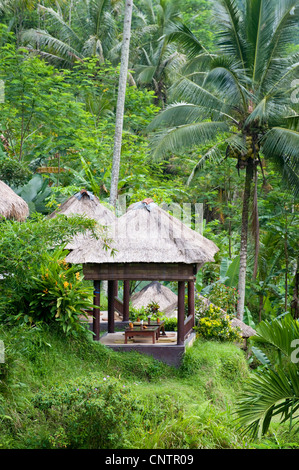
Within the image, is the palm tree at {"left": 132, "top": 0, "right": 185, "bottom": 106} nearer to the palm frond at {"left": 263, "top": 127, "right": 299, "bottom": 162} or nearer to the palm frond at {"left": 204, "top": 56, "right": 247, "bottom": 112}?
the palm frond at {"left": 204, "top": 56, "right": 247, "bottom": 112}

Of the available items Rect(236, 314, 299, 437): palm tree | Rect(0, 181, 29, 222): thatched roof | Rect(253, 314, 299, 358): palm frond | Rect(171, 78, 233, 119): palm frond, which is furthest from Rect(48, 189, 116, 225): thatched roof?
Rect(236, 314, 299, 437): palm tree

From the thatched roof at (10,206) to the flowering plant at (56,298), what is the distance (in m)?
2.14

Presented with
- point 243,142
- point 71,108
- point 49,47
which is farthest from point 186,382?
point 49,47

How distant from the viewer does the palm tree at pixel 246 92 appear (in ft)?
42.8

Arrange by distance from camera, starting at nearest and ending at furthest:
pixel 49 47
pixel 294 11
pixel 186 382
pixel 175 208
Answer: pixel 186 382 < pixel 294 11 < pixel 175 208 < pixel 49 47

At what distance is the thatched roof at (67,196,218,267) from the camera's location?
978 centimetres

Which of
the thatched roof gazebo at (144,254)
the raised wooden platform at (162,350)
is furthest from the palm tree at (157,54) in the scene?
the raised wooden platform at (162,350)

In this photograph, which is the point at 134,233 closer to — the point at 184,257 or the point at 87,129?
the point at 184,257

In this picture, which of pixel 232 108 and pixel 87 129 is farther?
pixel 87 129

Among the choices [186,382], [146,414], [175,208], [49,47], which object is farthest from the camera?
[49,47]

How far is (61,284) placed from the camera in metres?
8.77

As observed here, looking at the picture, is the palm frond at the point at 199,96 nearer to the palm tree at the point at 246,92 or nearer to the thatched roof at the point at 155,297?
the palm tree at the point at 246,92

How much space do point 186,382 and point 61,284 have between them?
301 centimetres

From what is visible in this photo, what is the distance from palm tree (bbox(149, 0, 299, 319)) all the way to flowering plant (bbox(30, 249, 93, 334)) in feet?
20.0
